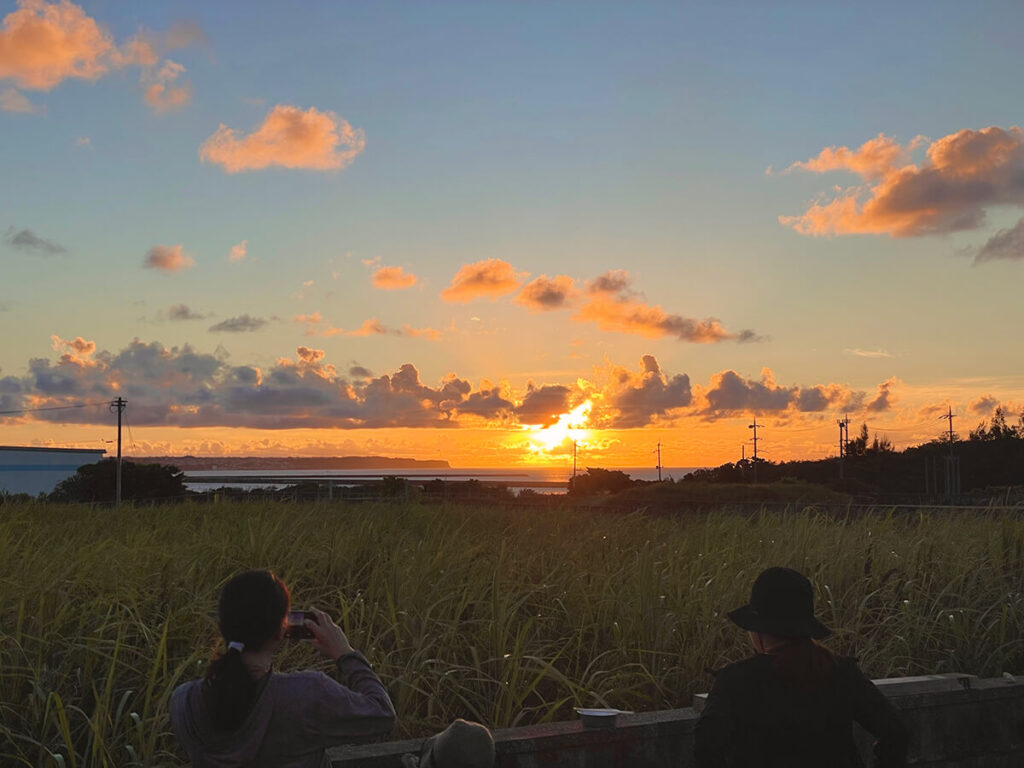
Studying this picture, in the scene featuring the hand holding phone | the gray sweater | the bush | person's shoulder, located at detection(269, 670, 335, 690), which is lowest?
the bush

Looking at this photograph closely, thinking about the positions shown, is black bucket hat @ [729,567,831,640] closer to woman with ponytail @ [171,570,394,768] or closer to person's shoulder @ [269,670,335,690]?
woman with ponytail @ [171,570,394,768]

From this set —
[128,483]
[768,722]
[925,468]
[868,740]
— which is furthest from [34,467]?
[768,722]

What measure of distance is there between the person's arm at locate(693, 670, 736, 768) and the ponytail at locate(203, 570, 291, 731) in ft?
4.97

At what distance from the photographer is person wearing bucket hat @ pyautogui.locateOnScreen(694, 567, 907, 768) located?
10.2 ft

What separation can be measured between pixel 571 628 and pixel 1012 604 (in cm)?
371

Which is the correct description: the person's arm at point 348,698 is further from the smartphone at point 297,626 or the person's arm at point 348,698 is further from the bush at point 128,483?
the bush at point 128,483

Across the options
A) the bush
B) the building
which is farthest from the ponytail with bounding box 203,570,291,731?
the building

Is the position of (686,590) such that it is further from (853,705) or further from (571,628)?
(853,705)

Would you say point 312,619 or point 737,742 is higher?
point 312,619

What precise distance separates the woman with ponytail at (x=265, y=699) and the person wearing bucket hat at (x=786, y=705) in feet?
3.92

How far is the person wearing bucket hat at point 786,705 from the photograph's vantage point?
3.10 m

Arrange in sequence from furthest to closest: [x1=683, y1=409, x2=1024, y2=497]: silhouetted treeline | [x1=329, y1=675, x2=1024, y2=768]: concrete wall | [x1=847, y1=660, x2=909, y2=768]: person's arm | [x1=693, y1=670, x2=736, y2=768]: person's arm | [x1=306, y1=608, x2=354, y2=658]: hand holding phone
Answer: [x1=683, y1=409, x2=1024, y2=497]: silhouetted treeline
[x1=329, y1=675, x2=1024, y2=768]: concrete wall
[x1=847, y1=660, x2=909, y2=768]: person's arm
[x1=693, y1=670, x2=736, y2=768]: person's arm
[x1=306, y1=608, x2=354, y2=658]: hand holding phone

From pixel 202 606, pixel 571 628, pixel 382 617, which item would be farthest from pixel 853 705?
pixel 202 606

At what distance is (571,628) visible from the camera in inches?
242
